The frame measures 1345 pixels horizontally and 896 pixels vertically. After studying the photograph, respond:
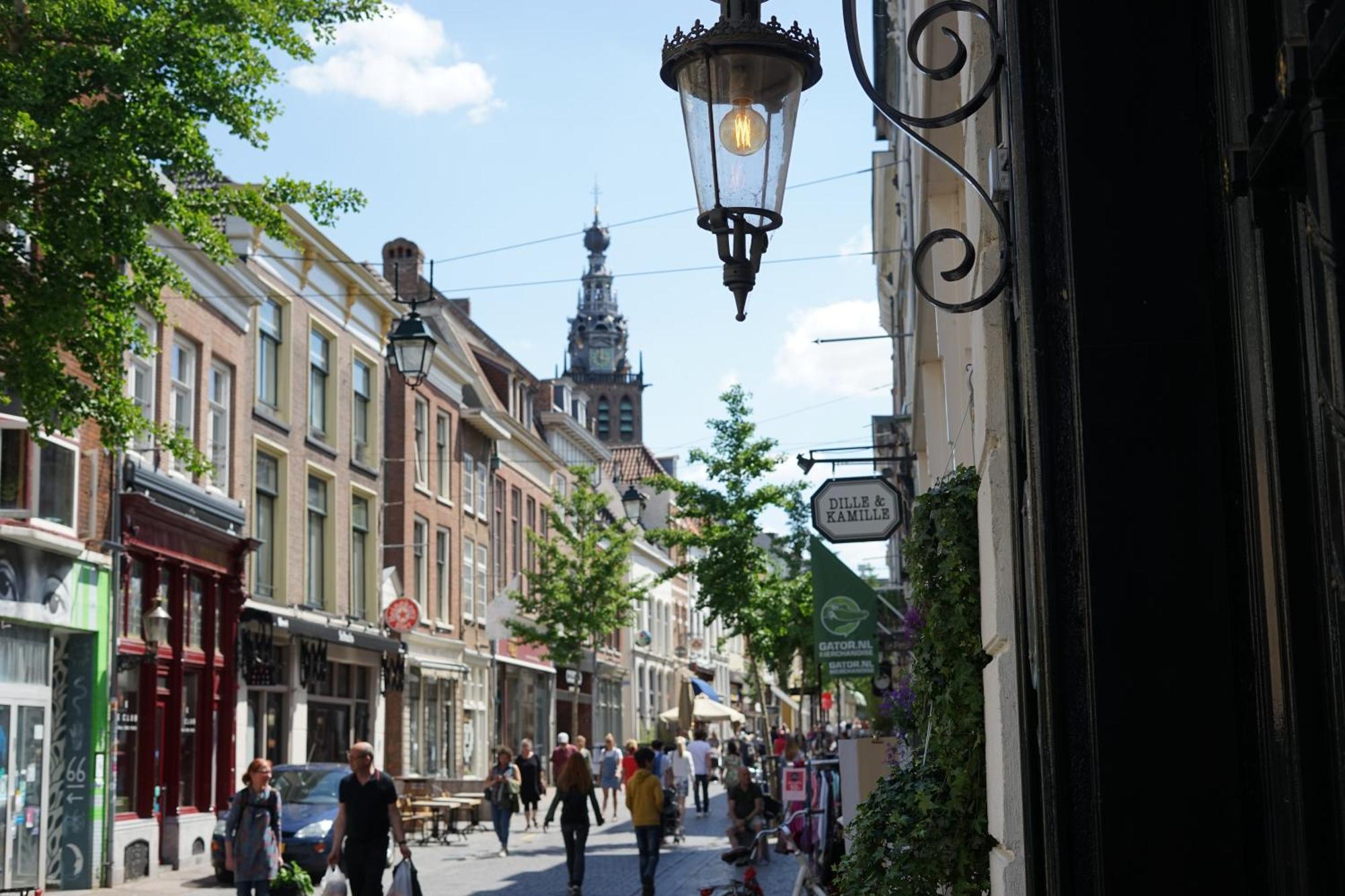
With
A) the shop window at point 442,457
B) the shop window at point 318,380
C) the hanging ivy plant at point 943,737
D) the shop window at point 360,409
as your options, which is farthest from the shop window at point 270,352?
the hanging ivy plant at point 943,737

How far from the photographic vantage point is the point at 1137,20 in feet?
10.3

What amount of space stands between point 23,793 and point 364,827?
7.84 metres

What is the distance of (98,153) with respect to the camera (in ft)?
37.2

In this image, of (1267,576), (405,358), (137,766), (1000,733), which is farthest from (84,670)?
(1267,576)

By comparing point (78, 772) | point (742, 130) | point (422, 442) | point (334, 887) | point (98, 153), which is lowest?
point (334, 887)

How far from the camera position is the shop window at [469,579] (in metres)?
40.5

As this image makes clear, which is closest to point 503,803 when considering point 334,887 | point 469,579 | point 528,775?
point 528,775

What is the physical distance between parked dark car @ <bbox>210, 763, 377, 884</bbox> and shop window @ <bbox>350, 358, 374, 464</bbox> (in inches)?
478

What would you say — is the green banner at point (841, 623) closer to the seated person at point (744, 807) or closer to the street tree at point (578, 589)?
the seated person at point (744, 807)

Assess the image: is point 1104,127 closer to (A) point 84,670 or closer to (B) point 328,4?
(B) point 328,4

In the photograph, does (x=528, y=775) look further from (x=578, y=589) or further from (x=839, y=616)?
(x=578, y=589)

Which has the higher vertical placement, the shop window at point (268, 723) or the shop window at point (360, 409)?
the shop window at point (360, 409)

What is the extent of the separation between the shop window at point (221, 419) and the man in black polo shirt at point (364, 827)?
13033mm

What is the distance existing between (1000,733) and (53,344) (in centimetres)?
980
